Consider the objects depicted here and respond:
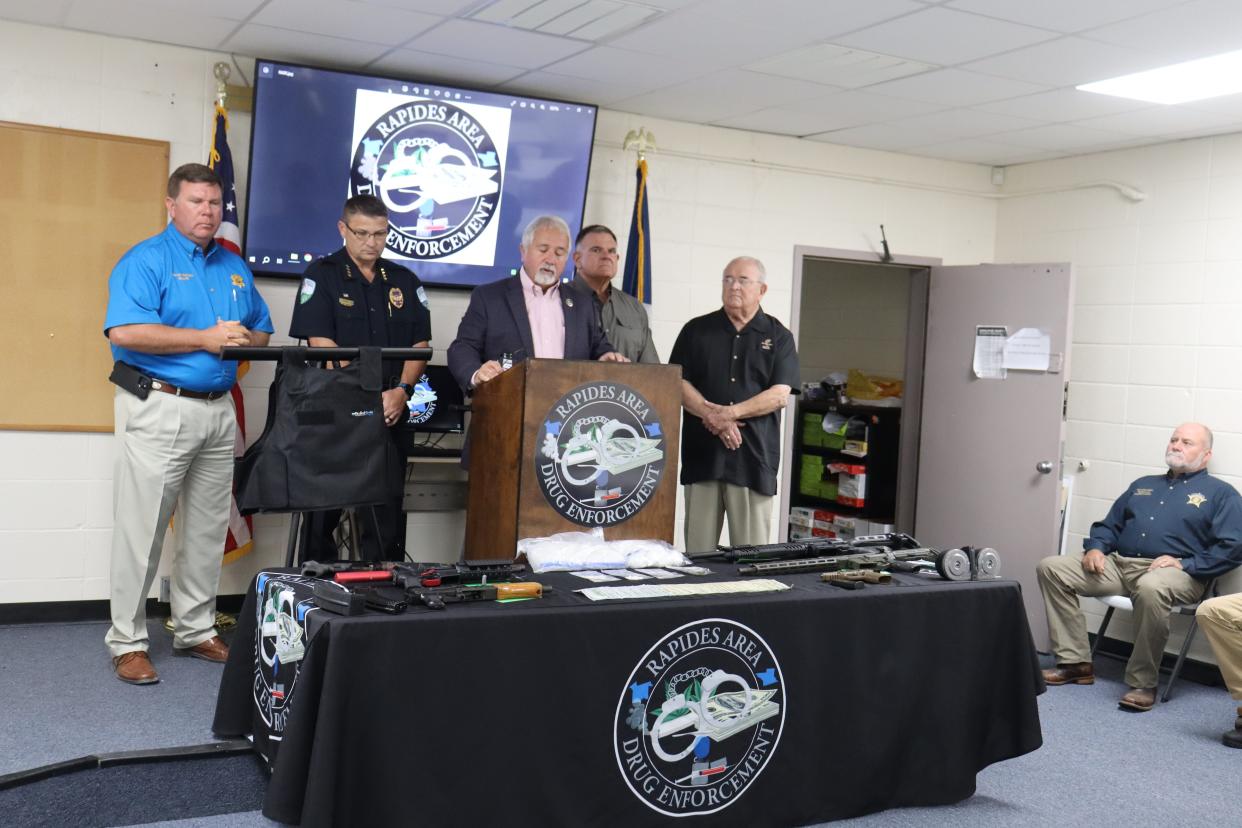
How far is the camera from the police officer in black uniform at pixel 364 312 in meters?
4.14

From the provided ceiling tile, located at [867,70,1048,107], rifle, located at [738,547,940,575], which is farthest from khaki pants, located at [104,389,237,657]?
ceiling tile, located at [867,70,1048,107]

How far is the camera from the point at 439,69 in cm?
511

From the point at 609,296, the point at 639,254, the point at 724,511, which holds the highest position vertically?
the point at 639,254

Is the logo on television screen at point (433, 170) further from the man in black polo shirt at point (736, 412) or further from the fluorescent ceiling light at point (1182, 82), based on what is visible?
the fluorescent ceiling light at point (1182, 82)

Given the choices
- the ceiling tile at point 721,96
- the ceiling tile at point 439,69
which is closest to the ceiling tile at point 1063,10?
the ceiling tile at point 721,96

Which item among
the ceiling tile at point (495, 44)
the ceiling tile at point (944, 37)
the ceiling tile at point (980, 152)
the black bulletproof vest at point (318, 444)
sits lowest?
the black bulletproof vest at point (318, 444)

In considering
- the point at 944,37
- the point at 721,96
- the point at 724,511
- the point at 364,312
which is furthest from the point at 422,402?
the point at 944,37

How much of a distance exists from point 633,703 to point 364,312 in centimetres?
210

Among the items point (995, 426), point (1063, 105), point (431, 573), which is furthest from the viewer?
point (995, 426)

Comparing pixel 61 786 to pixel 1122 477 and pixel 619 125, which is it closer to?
pixel 619 125

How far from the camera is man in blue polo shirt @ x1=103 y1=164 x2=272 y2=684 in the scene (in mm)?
3951

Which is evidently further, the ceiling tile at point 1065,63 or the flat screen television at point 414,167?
Result: the flat screen television at point 414,167

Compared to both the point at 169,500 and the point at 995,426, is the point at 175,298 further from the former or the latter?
the point at 995,426

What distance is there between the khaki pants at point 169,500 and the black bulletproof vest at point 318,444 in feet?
2.36
